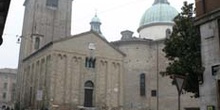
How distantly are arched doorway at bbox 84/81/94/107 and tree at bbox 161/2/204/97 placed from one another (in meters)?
18.3

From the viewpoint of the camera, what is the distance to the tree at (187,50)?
47.2ft

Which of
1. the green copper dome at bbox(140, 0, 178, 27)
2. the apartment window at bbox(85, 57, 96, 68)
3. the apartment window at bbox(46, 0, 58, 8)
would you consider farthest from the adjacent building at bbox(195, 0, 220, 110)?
the apartment window at bbox(46, 0, 58, 8)

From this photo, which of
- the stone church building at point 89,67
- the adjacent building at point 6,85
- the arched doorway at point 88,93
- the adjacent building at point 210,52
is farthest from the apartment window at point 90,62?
the adjacent building at point 6,85

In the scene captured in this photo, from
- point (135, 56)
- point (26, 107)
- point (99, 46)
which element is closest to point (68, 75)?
point (99, 46)

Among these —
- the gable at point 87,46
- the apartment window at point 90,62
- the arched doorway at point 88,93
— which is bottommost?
the arched doorway at point 88,93

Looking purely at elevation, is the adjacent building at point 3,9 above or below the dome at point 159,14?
below

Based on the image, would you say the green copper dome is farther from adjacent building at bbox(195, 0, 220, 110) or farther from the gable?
adjacent building at bbox(195, 0, 220, 110)

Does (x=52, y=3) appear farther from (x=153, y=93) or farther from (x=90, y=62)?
(x=153, y=93)

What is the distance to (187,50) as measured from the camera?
14938mm

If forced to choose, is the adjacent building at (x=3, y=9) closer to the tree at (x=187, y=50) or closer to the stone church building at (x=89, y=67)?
the tree at (x=187, y=50)

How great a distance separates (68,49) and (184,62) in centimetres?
2003

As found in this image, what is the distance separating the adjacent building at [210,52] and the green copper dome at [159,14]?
34.0 metres

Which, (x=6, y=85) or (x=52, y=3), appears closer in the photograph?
(x=52, y=3)

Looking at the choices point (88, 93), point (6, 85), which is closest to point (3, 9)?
point (88, 93)
